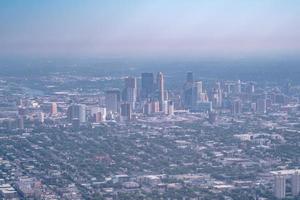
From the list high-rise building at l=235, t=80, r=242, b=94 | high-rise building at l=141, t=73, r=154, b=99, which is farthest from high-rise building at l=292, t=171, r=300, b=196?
high-rise building at l=235, t=80, r=242, b=94

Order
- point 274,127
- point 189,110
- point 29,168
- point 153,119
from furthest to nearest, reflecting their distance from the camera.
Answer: point 189,110
point 153,119
point 274,127
point 29,168

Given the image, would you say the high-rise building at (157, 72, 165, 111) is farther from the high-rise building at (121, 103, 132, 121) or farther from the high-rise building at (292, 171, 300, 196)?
the high-rise building at (292, 171, 300, 196)

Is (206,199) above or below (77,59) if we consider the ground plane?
below

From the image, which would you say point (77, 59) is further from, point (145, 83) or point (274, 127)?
point (274, 127)

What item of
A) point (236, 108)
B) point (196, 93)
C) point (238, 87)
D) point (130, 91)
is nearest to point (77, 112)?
point (130, 91)

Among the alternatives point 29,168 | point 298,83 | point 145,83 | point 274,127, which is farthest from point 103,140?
point 298,83
